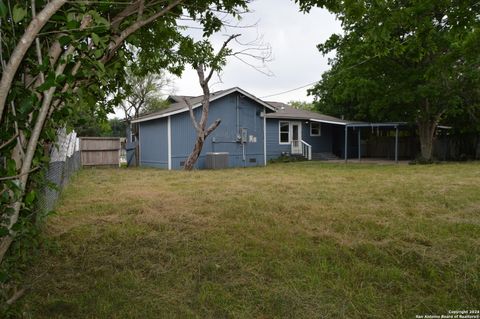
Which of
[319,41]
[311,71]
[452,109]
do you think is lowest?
[452,109]

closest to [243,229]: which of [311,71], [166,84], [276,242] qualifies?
[276,242]

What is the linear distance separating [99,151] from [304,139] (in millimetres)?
11288

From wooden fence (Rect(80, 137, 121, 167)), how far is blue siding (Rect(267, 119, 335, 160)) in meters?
7.93

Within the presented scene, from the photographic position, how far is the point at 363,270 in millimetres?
3439

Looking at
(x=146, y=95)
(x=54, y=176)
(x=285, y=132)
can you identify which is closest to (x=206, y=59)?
(x=54, y=176)

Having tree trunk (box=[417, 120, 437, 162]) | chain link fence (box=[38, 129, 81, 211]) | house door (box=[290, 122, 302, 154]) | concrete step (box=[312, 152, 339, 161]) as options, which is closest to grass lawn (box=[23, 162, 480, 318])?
chain link fence (box=[38, 129, 81, 211])

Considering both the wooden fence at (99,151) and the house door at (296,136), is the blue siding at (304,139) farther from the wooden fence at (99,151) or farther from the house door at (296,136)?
the wooden fence at (99,151)

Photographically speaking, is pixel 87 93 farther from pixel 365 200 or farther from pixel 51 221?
pixel 365 200

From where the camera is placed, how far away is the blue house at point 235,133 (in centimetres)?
1694

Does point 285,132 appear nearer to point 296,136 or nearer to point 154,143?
point 296,136

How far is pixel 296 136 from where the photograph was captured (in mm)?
21656

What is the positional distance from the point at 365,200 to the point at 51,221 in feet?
17.4

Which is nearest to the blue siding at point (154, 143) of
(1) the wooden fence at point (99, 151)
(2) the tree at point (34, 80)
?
(1) the wooden fence at point (99, 151)

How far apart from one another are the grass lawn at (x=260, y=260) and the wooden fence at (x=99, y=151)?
1147 centimetres
